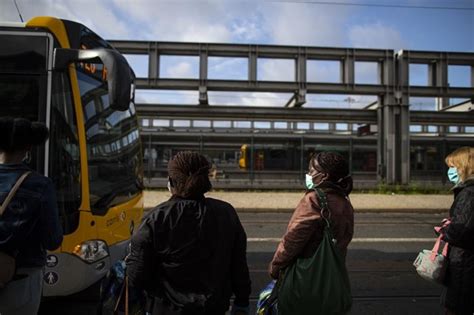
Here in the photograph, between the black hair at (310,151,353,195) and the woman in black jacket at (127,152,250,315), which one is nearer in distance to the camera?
the woman in black jacket at (127,152,250,315)

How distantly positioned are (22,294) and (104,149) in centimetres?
219

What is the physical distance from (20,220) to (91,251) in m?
1.60

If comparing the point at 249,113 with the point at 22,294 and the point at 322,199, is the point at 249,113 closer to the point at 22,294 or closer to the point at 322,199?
the point at 322,199

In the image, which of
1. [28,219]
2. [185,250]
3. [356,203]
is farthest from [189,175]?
[356,203]

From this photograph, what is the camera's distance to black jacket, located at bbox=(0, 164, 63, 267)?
1.99 m

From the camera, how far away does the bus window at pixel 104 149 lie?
3.73m

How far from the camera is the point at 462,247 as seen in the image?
267 centimetres

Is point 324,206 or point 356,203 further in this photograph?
point 356,203

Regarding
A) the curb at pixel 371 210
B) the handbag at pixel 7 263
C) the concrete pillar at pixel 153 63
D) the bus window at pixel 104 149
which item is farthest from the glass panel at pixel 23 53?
the concrete pillar at pixel 153 63

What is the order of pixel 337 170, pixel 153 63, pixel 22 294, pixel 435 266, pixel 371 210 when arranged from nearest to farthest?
1. pixel 22 294
2. pixel 337 170
3. pixel 435 266
4. pixel 371 210
5. pixel 153 63

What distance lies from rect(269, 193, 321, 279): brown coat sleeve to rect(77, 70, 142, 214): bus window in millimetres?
2072

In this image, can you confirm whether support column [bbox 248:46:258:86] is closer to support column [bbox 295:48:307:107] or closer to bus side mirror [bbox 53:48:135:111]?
support column [bbox 295:48:307:107]

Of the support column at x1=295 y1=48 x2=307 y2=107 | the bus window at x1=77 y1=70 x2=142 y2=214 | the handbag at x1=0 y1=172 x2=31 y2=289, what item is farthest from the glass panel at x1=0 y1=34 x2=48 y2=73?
the support column at x1=295 y1=48 x2=307 y2=107

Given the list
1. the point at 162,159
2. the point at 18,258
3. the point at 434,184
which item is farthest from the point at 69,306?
the point at 434,184
